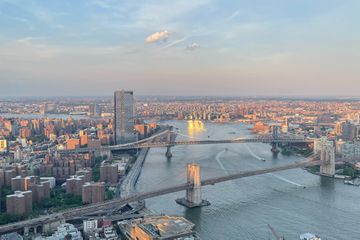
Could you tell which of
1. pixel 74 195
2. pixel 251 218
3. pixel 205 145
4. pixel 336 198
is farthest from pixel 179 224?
pixel 205 145

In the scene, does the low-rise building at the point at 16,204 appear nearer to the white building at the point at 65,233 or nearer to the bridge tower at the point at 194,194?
the white building at the point at 65,233

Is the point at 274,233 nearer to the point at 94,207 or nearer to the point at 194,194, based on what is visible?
the point at 194,194

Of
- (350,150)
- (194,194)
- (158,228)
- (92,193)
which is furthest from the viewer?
(350,150)

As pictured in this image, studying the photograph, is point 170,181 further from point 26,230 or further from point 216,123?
point 216,123

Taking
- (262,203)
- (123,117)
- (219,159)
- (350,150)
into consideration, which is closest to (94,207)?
(262,203)

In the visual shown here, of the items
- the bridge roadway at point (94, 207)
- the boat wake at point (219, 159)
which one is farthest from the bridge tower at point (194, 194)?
the boat wake at point (219, 159)

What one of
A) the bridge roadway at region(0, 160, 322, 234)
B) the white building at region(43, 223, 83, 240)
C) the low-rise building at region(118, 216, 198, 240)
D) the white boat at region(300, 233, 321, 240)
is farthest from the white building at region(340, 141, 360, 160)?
the white building at region(43, 223, 83, 240)
